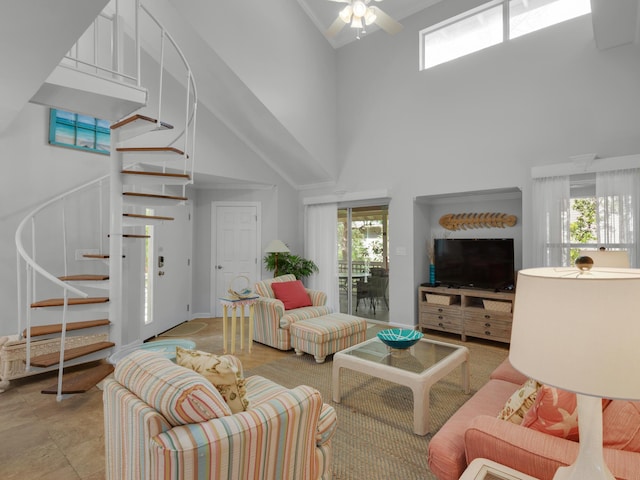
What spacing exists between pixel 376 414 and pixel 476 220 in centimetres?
323

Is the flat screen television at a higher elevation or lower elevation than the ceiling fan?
lower

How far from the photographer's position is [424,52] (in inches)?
203

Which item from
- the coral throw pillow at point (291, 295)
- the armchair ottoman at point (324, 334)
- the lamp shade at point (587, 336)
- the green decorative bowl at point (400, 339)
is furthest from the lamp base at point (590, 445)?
the coral throw pillow at point (291, 295)

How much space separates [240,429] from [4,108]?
10.4 feet

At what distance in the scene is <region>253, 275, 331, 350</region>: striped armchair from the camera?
13.3 feet

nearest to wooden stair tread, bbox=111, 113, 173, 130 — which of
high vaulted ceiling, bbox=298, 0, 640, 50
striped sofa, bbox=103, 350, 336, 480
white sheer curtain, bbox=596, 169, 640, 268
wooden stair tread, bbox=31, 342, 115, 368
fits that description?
wooden stair tread, bbox=31, 342, 115, 368

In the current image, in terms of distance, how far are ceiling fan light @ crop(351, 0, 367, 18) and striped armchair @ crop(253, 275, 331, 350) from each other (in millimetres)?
3220

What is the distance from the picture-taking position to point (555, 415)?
54.1 inches

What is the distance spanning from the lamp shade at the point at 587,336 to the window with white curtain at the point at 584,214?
3.63 m

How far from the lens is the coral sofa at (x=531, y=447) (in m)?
1.20

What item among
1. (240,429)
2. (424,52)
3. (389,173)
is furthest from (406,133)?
(240,429)

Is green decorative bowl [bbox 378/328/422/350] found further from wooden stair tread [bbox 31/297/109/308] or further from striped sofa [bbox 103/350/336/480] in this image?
wooden stair tread [bbox 31/297/109/308]

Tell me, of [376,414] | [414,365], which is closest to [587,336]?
[414,365]

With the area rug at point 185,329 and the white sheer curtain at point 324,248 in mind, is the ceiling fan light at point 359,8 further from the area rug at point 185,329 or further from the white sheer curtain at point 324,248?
the area rug at point 185,329
